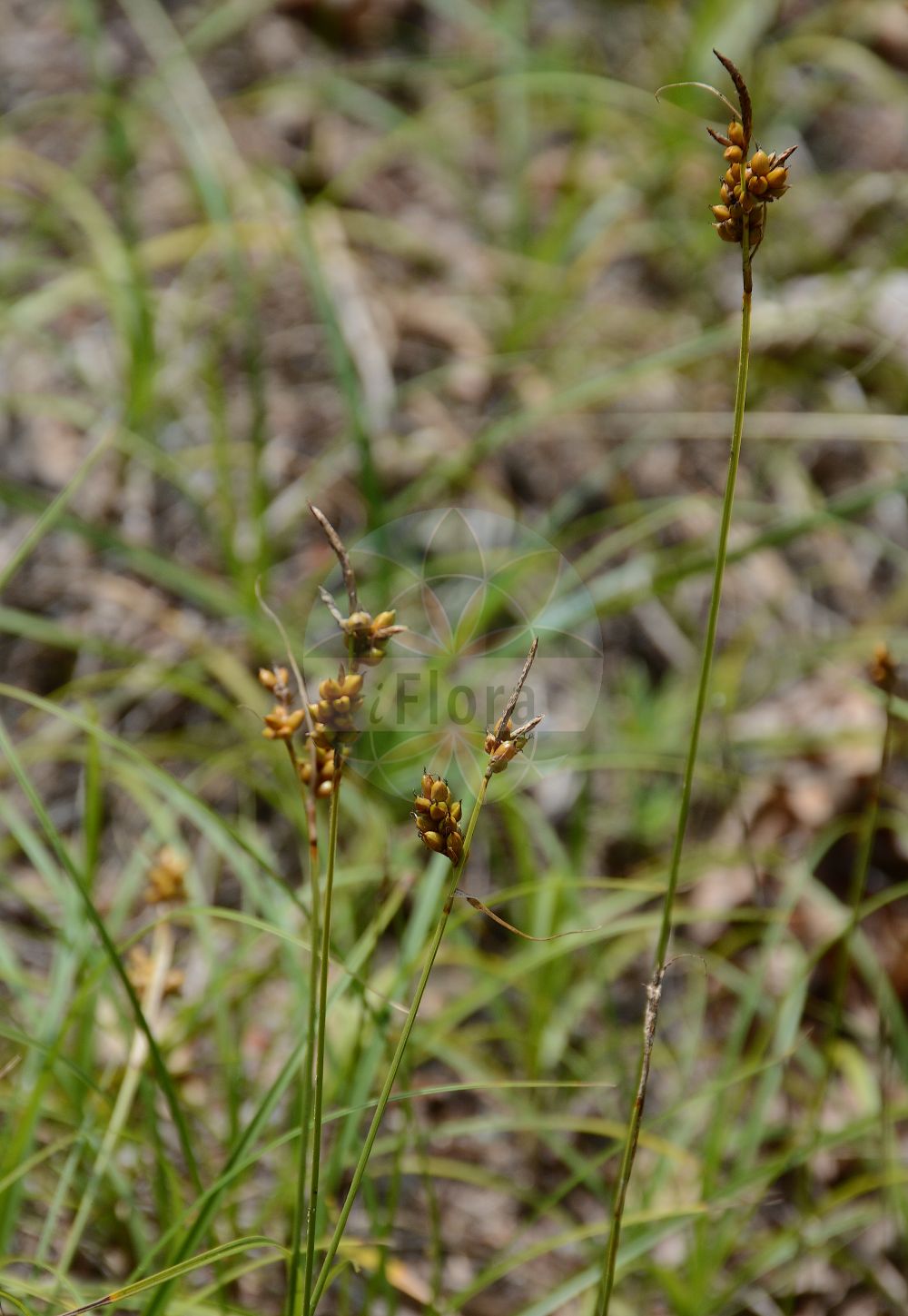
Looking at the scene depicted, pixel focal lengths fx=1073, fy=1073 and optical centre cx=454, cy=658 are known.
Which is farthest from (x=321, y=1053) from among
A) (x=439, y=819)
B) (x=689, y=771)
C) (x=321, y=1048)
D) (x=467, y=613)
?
(x=467, y=613)

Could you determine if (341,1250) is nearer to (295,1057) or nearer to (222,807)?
(295,1057)

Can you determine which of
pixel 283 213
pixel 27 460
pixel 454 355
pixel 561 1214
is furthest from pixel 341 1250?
pixel 283 213

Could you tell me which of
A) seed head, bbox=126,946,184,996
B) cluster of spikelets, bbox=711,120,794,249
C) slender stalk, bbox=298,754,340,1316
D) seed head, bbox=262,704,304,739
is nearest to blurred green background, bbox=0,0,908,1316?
seed head, bbox=126,946,184,996

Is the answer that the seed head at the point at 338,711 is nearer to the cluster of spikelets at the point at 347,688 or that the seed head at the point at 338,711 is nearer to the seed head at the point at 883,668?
the cluster of spikelets at the point at 347,688

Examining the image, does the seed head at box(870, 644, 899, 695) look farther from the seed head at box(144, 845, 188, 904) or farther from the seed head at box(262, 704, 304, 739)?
the seed head at box(144, 845, 188, 904)

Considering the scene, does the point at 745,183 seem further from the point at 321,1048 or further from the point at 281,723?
the point at 321,1048
